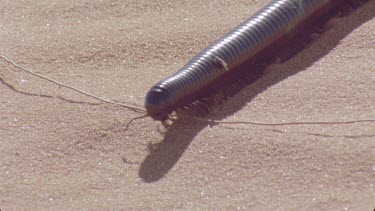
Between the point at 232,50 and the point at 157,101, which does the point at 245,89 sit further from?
the point at 157,101

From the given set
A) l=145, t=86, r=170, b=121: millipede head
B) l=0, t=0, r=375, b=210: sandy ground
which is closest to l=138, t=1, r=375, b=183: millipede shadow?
l=0, t=0, r=375, b=210: sandy ground

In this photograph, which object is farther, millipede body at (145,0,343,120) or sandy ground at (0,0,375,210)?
millipede body at (145,0,343,120)

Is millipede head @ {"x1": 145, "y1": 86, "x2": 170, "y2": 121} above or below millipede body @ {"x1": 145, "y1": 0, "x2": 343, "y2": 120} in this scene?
below

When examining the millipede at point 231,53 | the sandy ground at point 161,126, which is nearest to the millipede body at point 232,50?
the millipede at point 231,53

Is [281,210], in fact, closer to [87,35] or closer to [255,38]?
[255,38]

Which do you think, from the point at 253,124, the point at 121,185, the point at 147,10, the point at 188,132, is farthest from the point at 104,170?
the point at 147,10

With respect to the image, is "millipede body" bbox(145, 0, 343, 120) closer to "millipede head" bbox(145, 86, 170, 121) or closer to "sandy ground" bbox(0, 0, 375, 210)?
"millipede head" bbox(145, 86, 170, 121)

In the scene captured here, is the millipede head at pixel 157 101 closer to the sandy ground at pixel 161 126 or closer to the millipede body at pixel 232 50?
the millipede body at pixel 232 50
